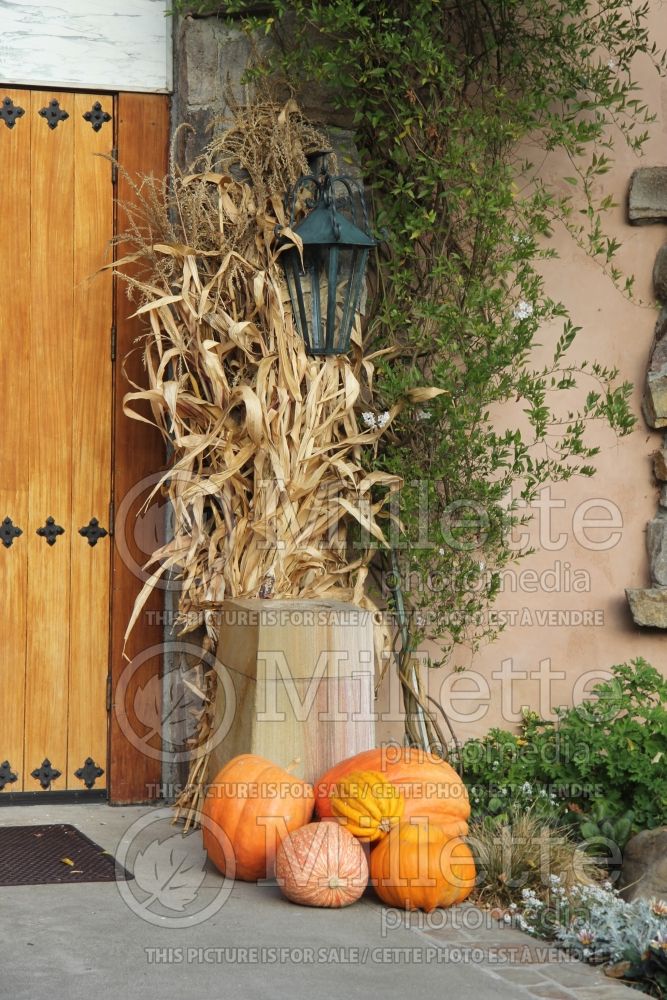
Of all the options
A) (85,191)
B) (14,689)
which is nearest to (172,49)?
(85,191)

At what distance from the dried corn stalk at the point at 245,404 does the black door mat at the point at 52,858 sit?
43 centimetres

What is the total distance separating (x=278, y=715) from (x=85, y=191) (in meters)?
2.22

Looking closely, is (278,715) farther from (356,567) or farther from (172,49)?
(172,49)

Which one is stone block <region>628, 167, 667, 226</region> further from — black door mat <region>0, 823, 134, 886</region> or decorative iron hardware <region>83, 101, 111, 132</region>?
black door mat <region>0, 823, 134, 886</region>

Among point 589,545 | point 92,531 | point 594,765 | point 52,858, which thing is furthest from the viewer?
point 589,545

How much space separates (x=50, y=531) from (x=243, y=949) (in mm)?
2086

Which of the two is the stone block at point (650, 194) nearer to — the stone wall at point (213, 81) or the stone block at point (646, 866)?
the stone wall at point (213, 81)

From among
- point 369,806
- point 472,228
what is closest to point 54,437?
point 472,228

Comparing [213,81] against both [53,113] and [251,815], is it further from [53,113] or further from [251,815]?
[251,815]

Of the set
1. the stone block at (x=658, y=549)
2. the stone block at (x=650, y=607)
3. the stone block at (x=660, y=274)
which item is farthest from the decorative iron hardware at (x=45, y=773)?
the stone block at (x=660, y=274)

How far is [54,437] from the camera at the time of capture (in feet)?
14.7

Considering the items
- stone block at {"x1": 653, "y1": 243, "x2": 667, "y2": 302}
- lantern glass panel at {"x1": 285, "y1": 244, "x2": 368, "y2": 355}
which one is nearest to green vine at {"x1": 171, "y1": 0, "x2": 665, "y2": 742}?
stone block at {"x1": 653, "y1": 243, "x2": 667, "y2": 302}

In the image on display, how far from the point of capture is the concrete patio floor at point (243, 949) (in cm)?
262

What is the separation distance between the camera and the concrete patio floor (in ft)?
8.60
